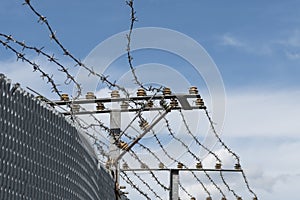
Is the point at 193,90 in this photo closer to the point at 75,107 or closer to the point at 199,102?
the point at 199,102

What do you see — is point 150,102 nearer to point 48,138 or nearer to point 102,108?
point 102,108

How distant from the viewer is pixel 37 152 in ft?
48.4

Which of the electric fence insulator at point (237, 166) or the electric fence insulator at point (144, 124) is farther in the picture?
the electric fence insulator at point (237, 166)

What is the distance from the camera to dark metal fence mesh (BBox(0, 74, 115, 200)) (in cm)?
1319

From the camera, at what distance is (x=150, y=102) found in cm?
1797

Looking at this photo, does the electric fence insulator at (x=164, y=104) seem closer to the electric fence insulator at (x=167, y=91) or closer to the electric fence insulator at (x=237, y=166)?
the electric fence insulator at (x=167, y=91)

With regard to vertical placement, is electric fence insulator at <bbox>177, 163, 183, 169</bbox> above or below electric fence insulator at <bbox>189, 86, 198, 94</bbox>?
above

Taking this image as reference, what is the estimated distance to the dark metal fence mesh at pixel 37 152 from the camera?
1319 centimetres

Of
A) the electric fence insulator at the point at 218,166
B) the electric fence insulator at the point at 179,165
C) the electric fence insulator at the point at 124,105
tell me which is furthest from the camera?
the electric fence insulator at the point at 218,166

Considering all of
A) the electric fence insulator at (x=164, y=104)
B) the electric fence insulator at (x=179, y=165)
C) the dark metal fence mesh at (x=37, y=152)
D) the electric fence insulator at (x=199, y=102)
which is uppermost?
the electric fence insulator at (x=179, y=165)

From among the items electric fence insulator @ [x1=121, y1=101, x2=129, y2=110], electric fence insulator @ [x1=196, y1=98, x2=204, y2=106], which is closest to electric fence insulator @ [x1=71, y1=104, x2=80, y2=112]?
electric fence insulator @ [x1=121, y1=101, x2=129, y2=110]

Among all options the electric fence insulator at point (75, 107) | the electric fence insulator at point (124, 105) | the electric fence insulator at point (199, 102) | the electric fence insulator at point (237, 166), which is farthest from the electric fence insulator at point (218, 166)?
the electric fence insulator at point (75, 107)

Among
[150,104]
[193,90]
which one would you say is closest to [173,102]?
[150,104]

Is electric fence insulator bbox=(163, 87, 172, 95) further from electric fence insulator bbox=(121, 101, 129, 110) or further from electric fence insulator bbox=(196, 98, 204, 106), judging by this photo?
electric fence insulator bbox=(196, 98, 204, 106)
